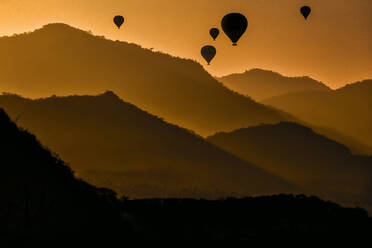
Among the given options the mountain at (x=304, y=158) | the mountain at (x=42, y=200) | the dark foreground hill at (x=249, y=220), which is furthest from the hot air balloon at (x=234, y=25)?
the mountain at (x=304, y=158)

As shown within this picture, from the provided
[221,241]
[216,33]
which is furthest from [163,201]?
[216,33]

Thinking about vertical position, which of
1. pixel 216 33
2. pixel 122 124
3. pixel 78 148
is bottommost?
pixel 78 148

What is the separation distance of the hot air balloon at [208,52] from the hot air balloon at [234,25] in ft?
52.1

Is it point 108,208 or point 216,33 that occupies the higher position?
point 216,33

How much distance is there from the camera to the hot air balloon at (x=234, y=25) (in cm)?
6994

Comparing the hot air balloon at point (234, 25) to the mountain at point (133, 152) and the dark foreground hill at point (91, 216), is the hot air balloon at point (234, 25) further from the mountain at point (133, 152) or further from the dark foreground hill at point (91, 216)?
the dark foreground hill at point (91, 216)

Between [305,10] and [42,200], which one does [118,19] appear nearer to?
[305,10]

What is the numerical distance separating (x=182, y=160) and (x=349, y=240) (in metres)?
99.0

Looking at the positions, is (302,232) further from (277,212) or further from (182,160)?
(182,160)

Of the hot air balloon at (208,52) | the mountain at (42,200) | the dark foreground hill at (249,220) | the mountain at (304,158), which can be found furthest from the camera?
the mountain at (304,158)

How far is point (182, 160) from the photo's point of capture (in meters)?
119

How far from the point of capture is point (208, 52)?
9025 centimetres

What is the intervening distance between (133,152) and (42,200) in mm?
100055

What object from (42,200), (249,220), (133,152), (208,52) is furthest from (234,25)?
(42,200)
